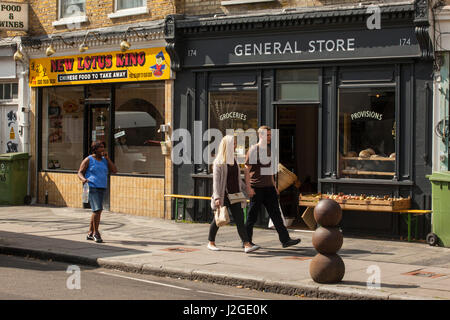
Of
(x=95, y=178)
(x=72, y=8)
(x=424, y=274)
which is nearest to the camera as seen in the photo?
(x=424, y=274)

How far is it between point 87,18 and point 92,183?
6402 mm

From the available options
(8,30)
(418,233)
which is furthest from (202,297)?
(8,30)

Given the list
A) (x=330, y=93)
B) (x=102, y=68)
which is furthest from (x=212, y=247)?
(x=102, y=68)

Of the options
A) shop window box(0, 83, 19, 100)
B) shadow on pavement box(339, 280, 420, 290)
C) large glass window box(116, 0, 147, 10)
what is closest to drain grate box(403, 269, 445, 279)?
shadow on pavement box(339, 280, 420, 290)

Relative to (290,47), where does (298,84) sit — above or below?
below

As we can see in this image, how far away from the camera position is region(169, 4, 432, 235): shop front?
1310cm

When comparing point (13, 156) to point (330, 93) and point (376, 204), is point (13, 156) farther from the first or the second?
point (376, 204)

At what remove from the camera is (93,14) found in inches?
687

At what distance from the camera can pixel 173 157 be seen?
16.0 metres

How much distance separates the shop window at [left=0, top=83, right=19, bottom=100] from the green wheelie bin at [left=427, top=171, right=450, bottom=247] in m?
11.7

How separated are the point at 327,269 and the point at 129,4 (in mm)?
10197

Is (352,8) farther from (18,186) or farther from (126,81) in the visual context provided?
(18,186)

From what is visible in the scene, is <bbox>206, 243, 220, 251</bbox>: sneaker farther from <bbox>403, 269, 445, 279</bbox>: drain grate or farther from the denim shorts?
<bbox>403, 269, 445, 279</bbox>: drain grate

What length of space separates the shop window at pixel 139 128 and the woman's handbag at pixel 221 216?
5164mm
